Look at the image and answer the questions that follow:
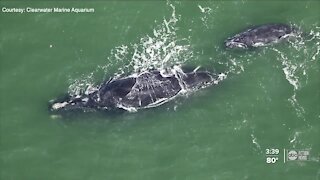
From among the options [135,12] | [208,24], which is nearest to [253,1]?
Answer: [208,24]

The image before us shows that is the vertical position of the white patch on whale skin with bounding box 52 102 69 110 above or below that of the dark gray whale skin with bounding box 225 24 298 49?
below

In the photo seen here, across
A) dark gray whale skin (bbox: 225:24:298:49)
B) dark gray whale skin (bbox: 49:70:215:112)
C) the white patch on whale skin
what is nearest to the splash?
dark gray whale skin (bbox: 49:70:215:112)

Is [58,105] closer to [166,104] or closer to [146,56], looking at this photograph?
[146,56]

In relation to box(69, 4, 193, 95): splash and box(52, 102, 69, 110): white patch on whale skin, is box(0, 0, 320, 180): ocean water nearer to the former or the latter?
box(69, 4, 193, 95): splash

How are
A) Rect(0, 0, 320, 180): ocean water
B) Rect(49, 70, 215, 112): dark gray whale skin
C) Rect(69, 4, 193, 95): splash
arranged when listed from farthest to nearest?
Rect(69, 4, 193, 95): splash, Rect(0, 0, 320, 180): ocean water, Rect(49, 70, 215, 112): dark gray whale skin

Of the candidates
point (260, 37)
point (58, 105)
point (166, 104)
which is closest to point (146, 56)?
point (166, 104)

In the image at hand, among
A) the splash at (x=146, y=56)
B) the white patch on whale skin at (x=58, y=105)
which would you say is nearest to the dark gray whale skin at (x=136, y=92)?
the white patch on whale skin at (x=58, y=105)
